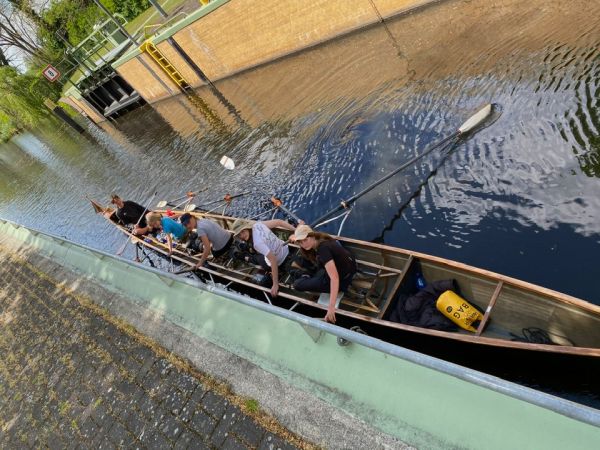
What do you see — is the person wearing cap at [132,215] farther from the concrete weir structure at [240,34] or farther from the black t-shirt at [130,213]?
the concrete weir structure at [240,34]

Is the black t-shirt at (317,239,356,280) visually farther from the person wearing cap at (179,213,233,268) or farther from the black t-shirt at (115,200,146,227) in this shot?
the black t-shirt at (115,200,146,227)

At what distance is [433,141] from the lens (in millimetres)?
10531

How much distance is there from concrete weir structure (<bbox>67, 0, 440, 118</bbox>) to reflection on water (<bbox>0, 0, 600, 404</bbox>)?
0.65m

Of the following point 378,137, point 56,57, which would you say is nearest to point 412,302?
point 378,137

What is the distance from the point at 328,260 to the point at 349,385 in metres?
2.04

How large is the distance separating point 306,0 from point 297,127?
625cm

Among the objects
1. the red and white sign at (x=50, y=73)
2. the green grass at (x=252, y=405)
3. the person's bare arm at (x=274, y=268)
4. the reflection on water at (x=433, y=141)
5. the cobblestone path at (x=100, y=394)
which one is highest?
the red and white sign at (x=50, y=73)

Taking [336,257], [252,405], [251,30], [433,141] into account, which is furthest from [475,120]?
[251,30]

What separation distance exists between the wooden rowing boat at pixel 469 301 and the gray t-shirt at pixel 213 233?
1276 millimetres

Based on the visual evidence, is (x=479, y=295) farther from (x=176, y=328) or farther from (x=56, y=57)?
(x=56, y=57)

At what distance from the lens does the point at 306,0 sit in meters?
16.6

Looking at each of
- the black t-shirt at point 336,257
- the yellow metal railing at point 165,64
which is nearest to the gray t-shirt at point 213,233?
the black t-shirt at point 336,257

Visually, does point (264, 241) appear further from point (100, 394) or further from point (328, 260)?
point (100, 394)

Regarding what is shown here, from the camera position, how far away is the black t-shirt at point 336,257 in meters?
6.19
